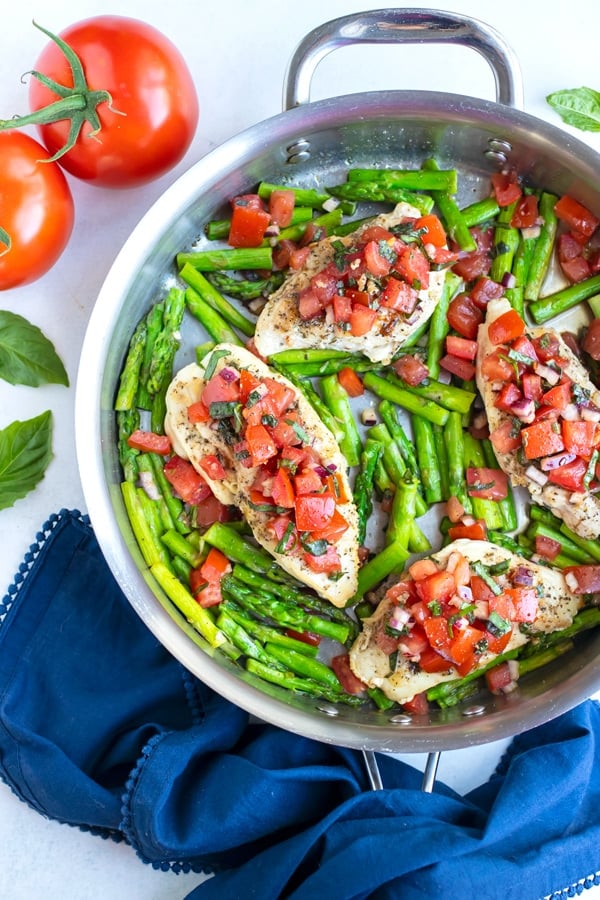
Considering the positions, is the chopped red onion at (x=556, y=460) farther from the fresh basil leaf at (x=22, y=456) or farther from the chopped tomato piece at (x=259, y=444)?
the fresh basil leaf at (x=22, y=456)

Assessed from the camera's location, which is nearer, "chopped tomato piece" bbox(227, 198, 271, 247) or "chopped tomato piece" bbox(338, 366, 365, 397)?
"chopped tomato piece" bbox(227, 198, 271, 247)

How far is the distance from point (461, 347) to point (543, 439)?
0.60m

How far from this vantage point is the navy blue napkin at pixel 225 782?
12.5 ft

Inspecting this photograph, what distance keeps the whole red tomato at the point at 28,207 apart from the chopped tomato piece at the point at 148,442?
884 millimetres

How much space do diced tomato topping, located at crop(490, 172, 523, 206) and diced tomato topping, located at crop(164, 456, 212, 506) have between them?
1.98 meters

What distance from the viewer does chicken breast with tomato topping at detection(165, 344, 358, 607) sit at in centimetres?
388

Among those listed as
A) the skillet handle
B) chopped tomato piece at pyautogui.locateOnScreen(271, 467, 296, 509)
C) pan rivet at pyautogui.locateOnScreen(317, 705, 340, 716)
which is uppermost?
the skillet handle

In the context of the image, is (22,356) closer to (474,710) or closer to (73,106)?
(73,106)

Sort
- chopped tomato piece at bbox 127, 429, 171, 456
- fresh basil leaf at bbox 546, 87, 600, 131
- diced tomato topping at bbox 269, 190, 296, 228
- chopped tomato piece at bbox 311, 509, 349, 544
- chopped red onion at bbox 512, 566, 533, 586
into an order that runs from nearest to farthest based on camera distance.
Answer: chopped tomato piece at bbox 311, 509, 349, 544, chopped red onion at bbox 512, 566, 533, 586, chopped tomato piece at bbox 127, 429, 171, 456, diced tomato topping at bbox 269, 190, 296, 228, fresh basil leaf at bbox 546, 87, 600, 131

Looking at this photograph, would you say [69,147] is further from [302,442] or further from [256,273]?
[302,442]

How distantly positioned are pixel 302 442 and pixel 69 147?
1613 millimetres

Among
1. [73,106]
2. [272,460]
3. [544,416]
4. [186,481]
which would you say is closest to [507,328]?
[544,416]

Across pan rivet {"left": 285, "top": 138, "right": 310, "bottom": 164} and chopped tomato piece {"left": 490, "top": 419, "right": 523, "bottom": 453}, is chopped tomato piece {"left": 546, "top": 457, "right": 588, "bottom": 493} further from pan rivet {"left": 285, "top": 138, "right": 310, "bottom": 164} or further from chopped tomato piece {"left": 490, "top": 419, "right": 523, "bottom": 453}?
pan rivet {"left": 285, "top": 138, "right": 310, "bottom": 164}

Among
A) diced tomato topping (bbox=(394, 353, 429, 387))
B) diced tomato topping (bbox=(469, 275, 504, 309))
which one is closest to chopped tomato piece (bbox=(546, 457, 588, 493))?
diced tomato topping (bbox=(394, 353, 429, 387))
